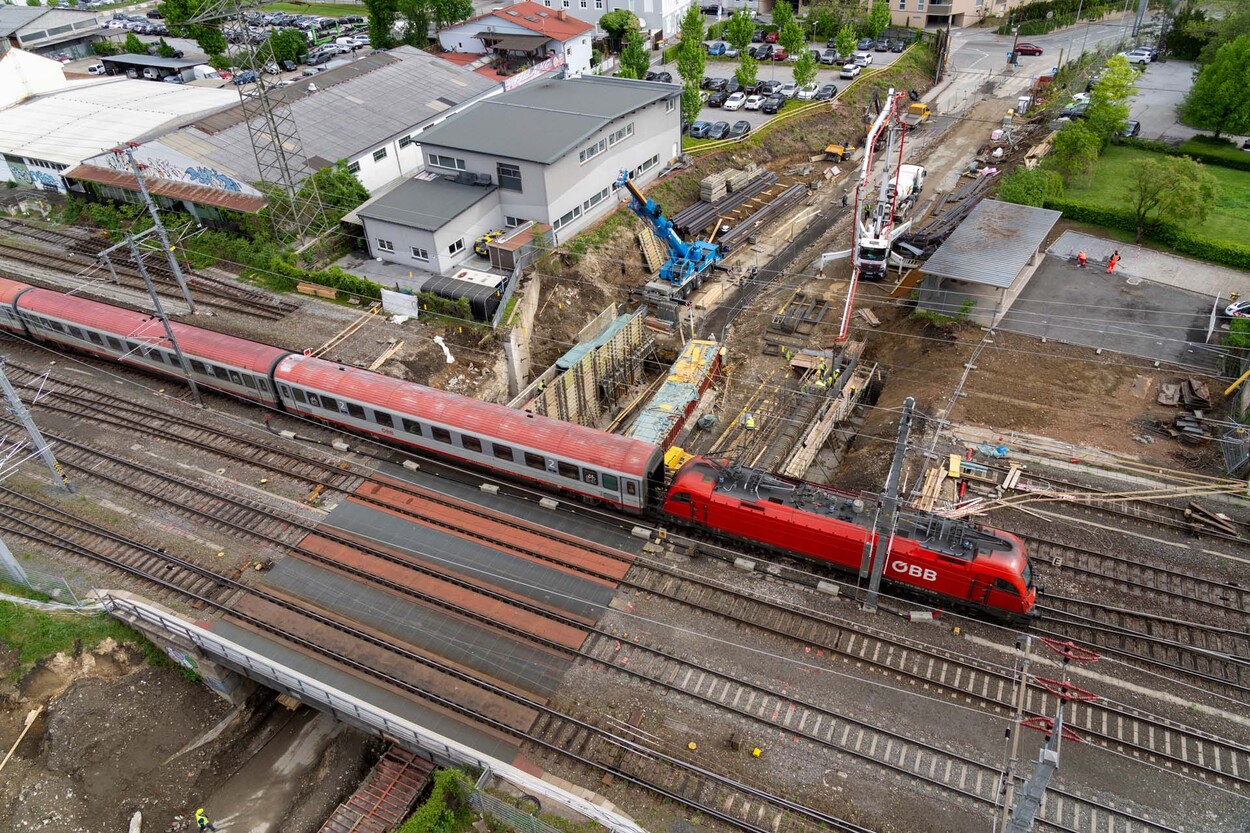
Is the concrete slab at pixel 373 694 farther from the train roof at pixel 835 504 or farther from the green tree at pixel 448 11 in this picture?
the green tree at pixel 448 11

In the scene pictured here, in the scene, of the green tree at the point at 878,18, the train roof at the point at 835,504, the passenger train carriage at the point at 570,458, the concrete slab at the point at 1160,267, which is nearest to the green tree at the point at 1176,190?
the concrete slab at the point at 1160,267

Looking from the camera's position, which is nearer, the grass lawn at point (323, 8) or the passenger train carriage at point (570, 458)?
the passenger train carriage at point (570, 458)

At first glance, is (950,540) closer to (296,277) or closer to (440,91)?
(296,277)

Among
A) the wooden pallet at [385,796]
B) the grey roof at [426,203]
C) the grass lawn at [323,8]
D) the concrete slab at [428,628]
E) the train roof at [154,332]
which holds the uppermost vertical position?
the grass lawn at [323,8]

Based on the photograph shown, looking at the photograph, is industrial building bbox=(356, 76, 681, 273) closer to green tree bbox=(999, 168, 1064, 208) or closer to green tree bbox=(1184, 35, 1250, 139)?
green tree bbox=(999, 168, 1064, 208)

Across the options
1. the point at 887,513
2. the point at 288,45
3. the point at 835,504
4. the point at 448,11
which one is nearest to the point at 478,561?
the point at 835,504

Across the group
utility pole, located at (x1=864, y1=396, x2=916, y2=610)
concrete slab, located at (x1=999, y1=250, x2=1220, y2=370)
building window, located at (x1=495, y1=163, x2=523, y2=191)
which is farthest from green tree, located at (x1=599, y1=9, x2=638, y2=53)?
utility pole, located at (x1=864, y1=396, x2=916, y2=610)

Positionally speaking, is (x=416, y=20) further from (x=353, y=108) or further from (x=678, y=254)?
(x=678, y=254)
